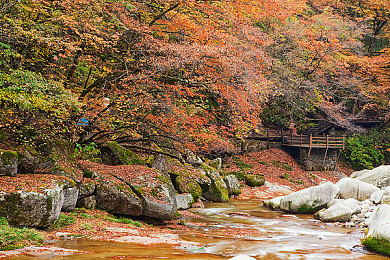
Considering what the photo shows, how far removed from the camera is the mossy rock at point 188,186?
523 inches

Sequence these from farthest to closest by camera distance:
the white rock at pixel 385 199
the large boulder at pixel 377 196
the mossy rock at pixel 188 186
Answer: the mossy rock at pixel 188 186 < the large boulder at pixel 377 196 < the white rock at pixel 385 199

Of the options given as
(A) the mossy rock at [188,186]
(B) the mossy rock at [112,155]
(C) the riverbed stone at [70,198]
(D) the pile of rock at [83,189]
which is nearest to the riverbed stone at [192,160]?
(A) the mossy rock at [188,186]

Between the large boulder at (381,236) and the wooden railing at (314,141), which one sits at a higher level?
the wooden railing at (314,141)

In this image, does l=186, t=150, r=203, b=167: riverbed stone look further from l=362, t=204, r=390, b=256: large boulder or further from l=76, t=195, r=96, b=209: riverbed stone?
l=362, t=204, r=390, b=256: large boulder

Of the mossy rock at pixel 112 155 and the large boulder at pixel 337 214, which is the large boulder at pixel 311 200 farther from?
the mossy rock at pixel 112 155

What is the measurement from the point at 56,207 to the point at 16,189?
2.77ft

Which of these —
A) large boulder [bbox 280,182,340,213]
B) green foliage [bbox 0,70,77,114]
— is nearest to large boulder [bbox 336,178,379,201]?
large boulder [bbox 280,182,340,213]

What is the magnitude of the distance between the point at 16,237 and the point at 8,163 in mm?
2242

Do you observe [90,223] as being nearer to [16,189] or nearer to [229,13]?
[16,189]

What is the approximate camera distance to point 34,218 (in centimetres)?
672

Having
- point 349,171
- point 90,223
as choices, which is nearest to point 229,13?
point 90,223

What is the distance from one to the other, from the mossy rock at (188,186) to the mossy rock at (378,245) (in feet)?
22.9

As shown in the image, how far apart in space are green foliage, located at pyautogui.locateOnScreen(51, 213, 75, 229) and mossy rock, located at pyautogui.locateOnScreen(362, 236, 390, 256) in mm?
6340

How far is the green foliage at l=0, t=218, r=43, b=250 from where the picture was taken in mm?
5453
